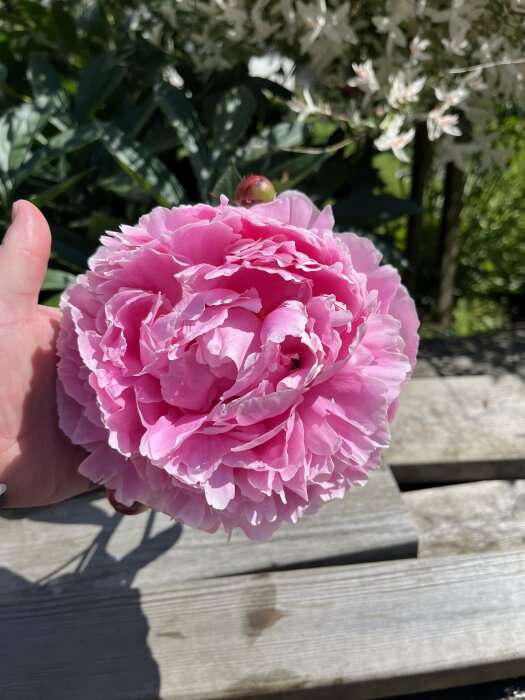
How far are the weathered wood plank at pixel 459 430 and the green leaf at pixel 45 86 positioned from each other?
0.88 meters

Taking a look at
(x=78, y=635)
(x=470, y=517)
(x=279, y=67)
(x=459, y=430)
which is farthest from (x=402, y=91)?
(x=78, y=635)

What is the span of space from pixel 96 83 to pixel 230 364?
0.89m

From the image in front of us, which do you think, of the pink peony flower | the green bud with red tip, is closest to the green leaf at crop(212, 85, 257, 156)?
the green bud with red tip

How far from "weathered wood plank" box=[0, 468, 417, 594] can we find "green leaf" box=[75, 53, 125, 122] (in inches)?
28.9

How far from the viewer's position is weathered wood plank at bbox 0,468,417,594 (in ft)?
2.84

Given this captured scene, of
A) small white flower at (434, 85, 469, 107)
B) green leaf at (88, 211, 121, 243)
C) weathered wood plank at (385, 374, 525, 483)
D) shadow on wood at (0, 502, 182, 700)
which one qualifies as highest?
small white flower at (434, 85, 469, 107)

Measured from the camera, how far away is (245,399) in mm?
461

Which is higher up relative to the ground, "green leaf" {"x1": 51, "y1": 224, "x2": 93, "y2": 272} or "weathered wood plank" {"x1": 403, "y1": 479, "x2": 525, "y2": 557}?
"green leaf" {"x1": 51, "y1": 224, "x2": 93, "y2": 272}

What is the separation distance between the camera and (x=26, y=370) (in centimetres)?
60

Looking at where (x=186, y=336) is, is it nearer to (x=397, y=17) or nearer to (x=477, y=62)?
(x=397, y=17)

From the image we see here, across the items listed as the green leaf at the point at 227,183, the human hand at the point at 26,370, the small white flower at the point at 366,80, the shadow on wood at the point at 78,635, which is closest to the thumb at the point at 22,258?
the human hand at the point at 26,370

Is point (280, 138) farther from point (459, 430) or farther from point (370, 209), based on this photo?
point (459, 430)

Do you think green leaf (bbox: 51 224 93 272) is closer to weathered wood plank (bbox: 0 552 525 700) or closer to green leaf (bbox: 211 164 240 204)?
green leaf (bbox: 211 164 240 204)

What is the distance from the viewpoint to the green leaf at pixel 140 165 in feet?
3.26
